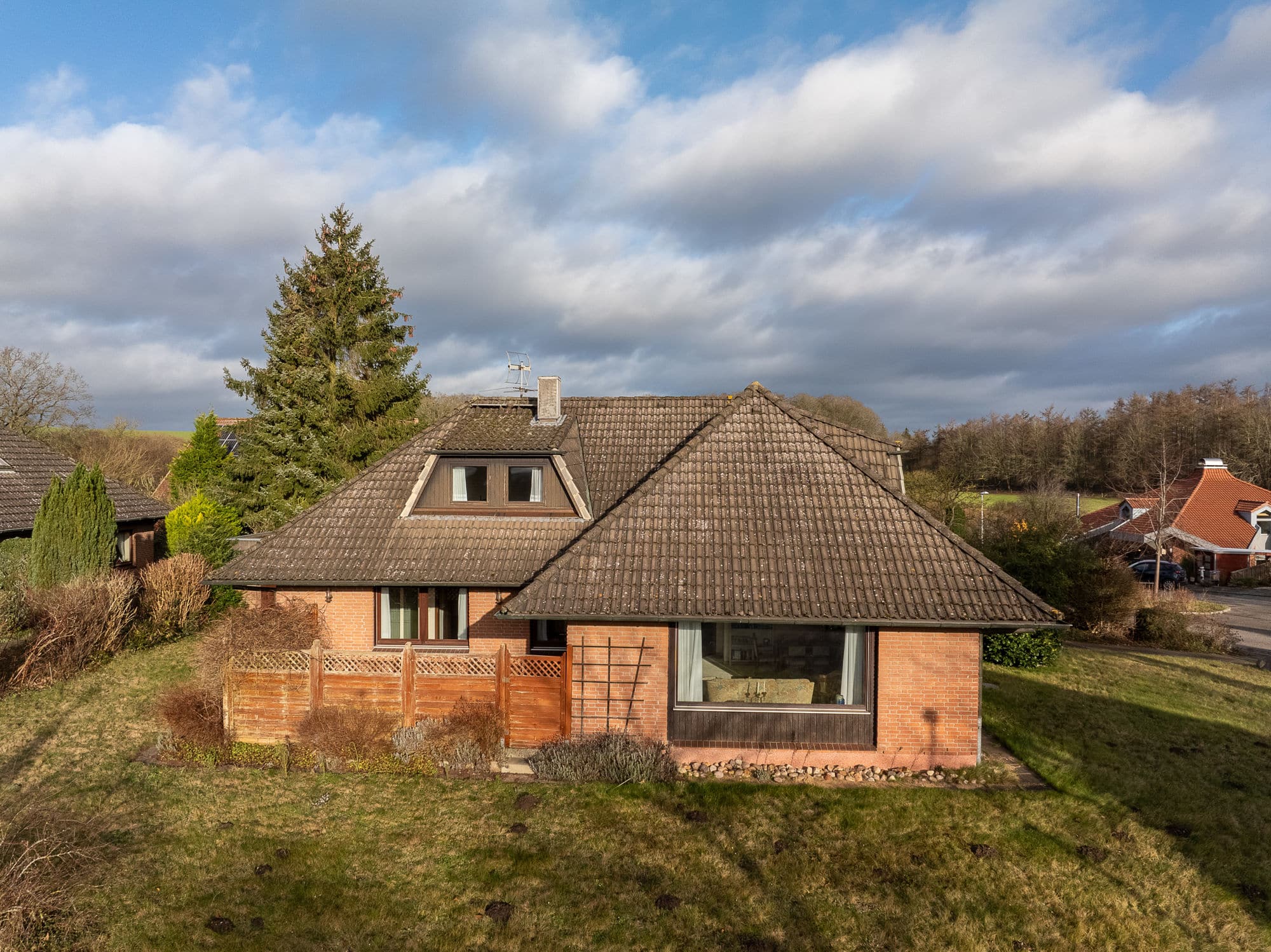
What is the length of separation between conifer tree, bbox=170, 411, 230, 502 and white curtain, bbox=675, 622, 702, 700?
32678 mm

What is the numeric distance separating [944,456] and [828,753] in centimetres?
6134

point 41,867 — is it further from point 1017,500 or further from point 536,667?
point 1017,500

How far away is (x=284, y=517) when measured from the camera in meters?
25.6

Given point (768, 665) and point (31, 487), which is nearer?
point (768, 665)

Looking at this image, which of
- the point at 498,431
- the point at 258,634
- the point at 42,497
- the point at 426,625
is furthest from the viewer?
the point at 42,497

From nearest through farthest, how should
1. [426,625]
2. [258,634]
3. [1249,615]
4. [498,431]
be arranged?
[258,634]
[426,625]
[498,431]
[1249,615]

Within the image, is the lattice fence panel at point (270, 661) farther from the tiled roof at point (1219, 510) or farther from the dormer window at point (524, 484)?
the tiled roof at point (1219, 510)

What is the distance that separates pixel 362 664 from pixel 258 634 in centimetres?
274

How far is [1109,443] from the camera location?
61.0 m

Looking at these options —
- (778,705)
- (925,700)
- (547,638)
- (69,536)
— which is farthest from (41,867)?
(69,536)

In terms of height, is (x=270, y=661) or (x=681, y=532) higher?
(x=681, y=532)

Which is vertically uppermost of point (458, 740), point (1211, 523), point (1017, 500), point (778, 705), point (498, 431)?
point (498, 431)

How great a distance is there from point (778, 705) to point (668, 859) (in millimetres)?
3311

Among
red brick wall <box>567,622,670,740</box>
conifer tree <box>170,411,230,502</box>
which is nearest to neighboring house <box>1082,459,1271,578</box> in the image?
red brick wall <box>567,622,670,740</box>
